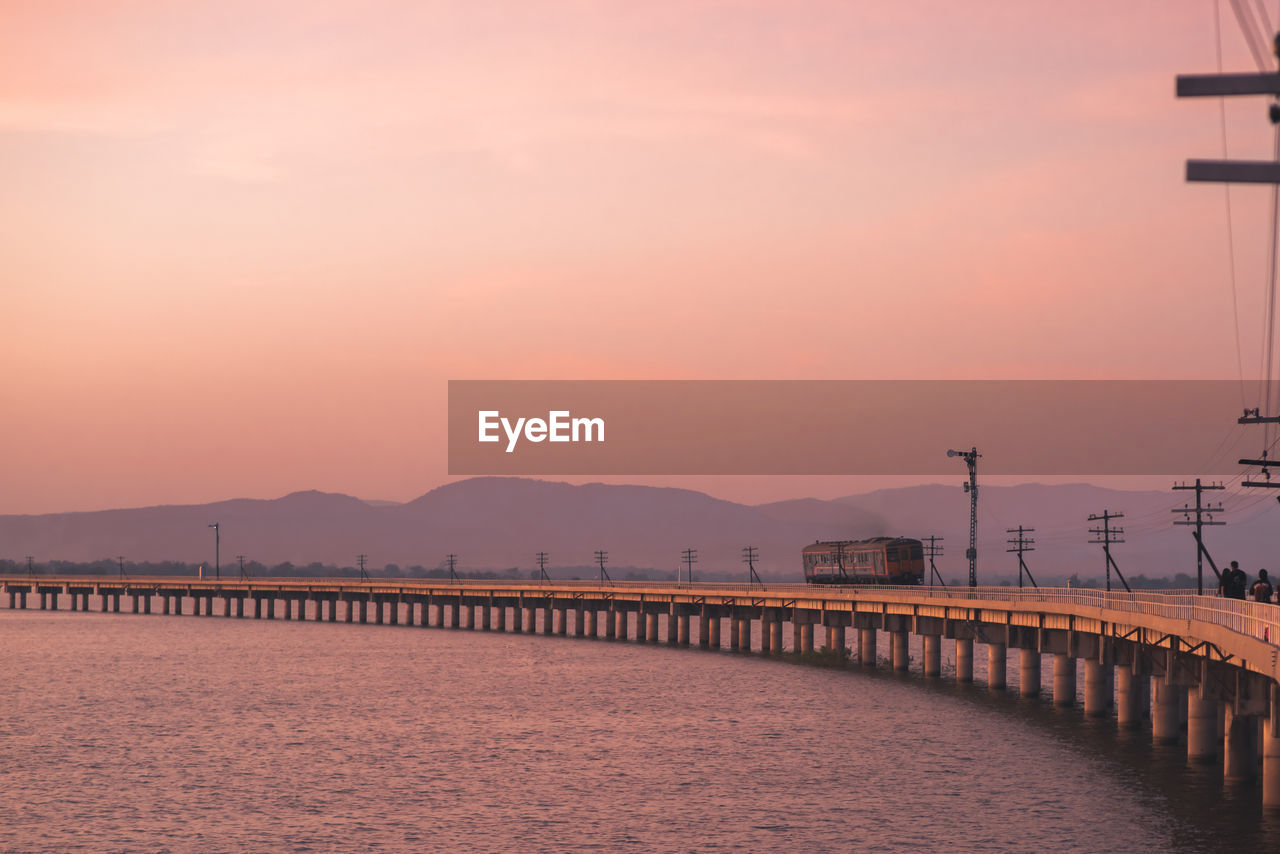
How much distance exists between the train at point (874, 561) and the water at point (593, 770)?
760 inches

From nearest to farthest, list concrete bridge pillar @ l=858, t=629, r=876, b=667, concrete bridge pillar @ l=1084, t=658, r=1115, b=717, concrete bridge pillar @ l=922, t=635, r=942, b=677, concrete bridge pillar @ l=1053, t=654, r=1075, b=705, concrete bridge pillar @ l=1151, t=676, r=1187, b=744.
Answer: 1. concrete bridge pillar @ l=1151, t=676, r=1187, b=744
2. concrete bridge pillar @ l=1084, t=658, r=1115, b=717
3. concrete bridge pillar @ l=1053, t=654, r=1075, b=705
4. concrete bridge pillar @ l=922, t=635, r=942, b=677
5. concrete bridge pillar @ l=858, t=629, r=876, b=667

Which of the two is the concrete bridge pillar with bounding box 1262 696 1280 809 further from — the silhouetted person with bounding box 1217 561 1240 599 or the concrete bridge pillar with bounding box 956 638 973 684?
the concrete bridge pillar with bounding box 956 638 973 684

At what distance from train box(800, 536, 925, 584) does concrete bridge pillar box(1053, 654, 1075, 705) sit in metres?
42.5

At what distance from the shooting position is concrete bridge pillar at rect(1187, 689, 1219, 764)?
52.5 m

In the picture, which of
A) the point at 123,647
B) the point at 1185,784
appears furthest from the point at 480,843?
the point at 123,647

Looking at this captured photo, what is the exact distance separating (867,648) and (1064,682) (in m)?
37.9

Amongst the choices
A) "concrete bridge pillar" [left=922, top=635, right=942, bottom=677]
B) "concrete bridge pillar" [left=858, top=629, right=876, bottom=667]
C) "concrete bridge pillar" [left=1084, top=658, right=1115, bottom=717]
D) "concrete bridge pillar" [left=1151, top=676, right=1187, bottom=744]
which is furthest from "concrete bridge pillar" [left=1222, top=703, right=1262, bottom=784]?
"concrete bridge pillar" [left=858, top=629, right=876, bottom=667]

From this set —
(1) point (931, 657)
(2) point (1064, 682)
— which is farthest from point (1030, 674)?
A: (1) point (931, 657)

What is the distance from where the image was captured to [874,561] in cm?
12125

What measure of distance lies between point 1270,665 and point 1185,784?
609 inches

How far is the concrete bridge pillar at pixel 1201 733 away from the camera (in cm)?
5250

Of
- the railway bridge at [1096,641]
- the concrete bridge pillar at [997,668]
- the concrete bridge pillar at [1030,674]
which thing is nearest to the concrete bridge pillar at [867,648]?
the railway bridge at [1096,641]

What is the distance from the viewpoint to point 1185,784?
4950 cm

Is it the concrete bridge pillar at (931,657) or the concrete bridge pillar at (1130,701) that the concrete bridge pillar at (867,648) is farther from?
the concrete bridge pillar at (1130,701)
